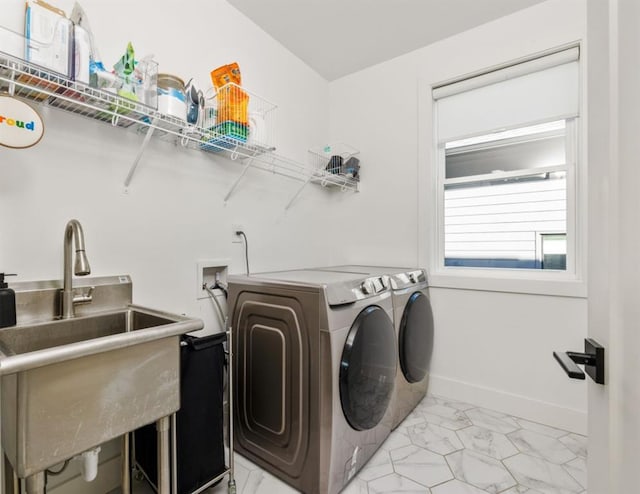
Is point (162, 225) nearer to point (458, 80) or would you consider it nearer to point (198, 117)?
point (198, 117)

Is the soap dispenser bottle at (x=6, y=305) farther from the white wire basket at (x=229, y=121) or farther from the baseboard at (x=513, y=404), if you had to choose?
the baseboard at (x=513, y=404)

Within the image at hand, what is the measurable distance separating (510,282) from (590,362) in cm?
163

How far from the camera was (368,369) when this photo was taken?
1509mm

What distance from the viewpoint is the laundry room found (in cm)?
79

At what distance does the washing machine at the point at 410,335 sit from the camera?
1.89m

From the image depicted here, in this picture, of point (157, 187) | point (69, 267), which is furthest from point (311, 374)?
point (157, 187)

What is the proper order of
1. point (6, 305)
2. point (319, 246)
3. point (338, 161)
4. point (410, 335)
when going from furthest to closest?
point (319, 246) → point (338, 161) → point (410, 335) → point (6, 305)

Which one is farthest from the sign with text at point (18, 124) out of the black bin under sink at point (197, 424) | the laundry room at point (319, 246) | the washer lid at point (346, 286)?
the washer lid at point (346, 286)

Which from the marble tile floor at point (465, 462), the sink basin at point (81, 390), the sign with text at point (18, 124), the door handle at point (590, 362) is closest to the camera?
the door handle at point (590, 362)

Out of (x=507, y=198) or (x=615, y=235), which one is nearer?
(x=615, y=235)

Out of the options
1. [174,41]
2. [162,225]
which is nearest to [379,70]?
[174,41]

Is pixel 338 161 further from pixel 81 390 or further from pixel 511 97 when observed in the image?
pixel 81 390

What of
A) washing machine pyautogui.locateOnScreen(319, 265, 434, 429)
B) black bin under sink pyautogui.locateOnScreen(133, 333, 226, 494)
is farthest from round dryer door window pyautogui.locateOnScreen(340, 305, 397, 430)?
black bin under sink pyautogui.locateOnScreen(133, 333, 226, 494)

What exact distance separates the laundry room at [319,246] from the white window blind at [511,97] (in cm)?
2
